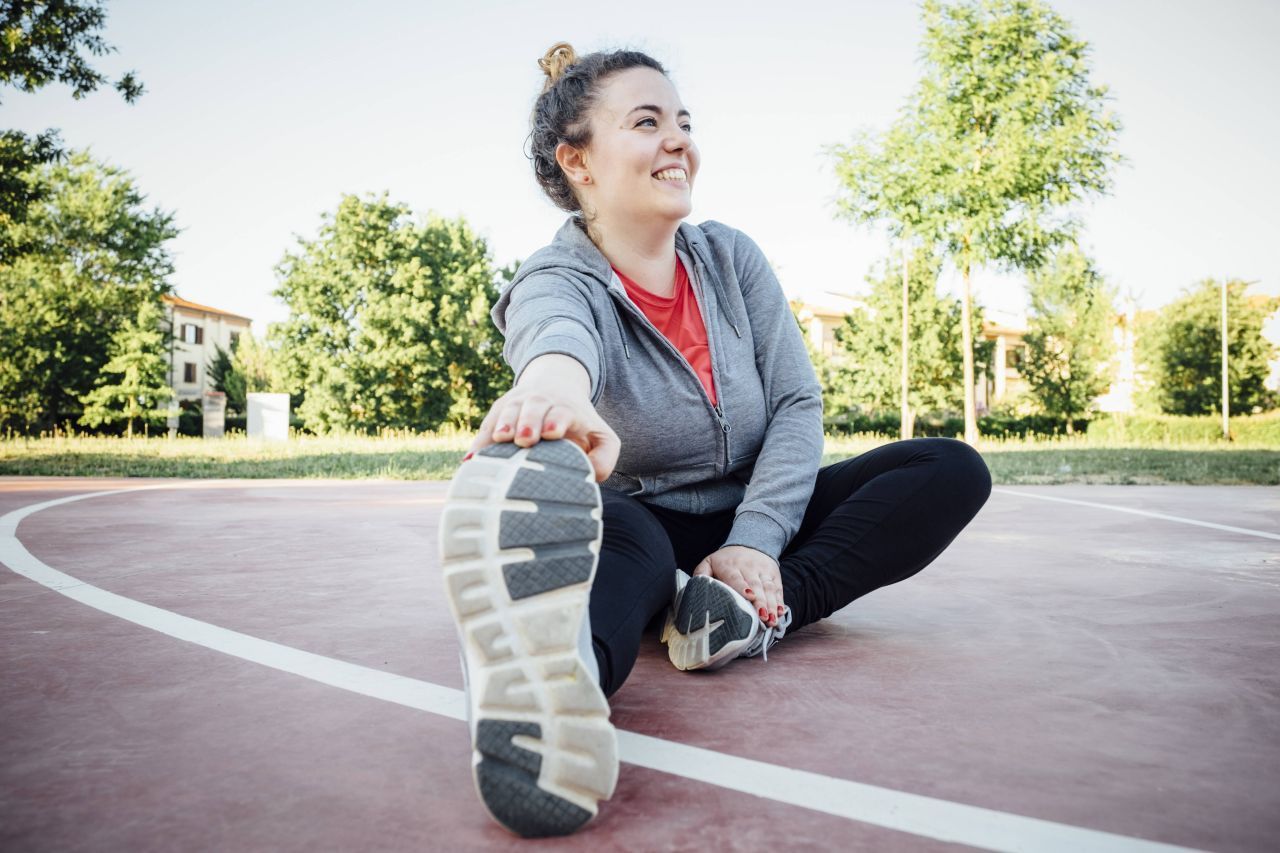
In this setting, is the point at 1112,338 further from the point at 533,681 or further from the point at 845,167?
the point at 533,681

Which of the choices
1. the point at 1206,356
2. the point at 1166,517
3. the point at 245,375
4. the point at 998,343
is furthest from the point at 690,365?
the point at 998,343

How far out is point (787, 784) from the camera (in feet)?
4.17

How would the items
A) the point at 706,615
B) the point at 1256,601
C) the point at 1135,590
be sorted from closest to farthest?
1. the point at 706,615
2. the point at 1256,601
3. the point at 1135,590

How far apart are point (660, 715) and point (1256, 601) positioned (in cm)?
208

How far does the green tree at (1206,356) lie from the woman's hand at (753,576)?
122ft

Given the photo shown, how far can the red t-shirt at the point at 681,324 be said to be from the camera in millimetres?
2225

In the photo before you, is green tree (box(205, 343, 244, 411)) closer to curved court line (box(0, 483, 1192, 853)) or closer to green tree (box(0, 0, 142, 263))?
green tree (box(0, 0, 142, 263))

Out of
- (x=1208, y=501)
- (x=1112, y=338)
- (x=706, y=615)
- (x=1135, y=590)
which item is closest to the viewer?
(x=706, y=615)

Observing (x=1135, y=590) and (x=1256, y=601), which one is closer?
(x=1256, y=601)

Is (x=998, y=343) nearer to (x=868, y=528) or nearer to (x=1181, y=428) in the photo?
(x=1181, y=428)

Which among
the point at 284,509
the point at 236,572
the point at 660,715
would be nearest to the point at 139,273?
the point at 284,509

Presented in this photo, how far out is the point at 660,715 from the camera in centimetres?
162

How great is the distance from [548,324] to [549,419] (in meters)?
0.50

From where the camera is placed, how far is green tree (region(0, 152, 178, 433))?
95.6ft
